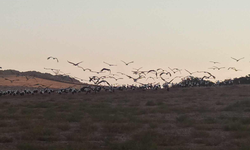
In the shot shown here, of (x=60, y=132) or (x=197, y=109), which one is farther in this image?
(x=197, y=109)

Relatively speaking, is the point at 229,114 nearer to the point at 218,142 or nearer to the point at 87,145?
the point at 218,142

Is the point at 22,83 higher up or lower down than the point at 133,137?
higher up

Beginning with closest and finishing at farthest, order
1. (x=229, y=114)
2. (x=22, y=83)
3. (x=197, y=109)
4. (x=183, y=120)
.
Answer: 1. (x=183, y=120)
2. (x=229, y=114)
3. (x=197, y=109)
4. (x=22, y=83)

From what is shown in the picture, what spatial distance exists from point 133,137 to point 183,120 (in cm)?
702

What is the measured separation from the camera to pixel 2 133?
20922 mm

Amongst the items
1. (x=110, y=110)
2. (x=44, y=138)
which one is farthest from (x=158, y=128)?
(x=110, y=110)

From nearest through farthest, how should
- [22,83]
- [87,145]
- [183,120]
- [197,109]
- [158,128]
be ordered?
[87,145]
[158,128]
[183,120]
[197,109]
[22,83]

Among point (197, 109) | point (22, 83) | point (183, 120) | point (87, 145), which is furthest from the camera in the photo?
point (22, 83)

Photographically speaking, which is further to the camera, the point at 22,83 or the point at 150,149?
the point at 22,83

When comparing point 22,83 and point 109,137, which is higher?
point 22,83

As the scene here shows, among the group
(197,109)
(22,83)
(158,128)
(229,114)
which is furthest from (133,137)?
(22,83)

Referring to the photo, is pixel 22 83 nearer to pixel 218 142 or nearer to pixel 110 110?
pixel 110 110

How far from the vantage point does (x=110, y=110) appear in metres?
32.1

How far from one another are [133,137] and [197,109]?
14.1m
